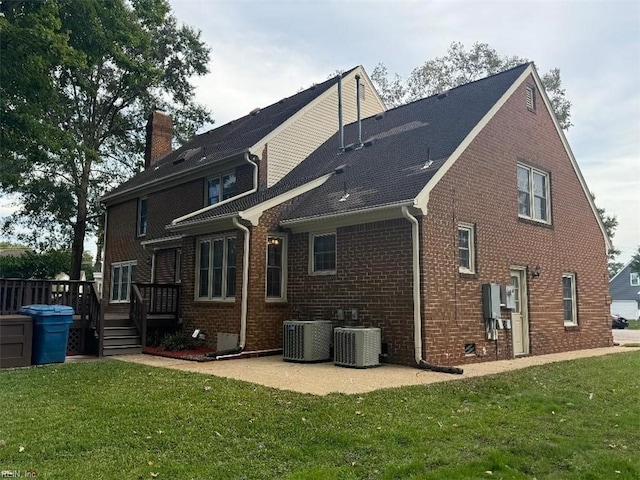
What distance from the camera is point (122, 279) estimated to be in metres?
20.2

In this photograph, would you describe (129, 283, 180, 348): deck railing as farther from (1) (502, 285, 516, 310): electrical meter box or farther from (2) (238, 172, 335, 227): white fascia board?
(1) (502, 285, 516, 310): electrical meter box

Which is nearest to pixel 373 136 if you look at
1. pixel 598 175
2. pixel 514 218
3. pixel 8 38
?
pixel 514 218

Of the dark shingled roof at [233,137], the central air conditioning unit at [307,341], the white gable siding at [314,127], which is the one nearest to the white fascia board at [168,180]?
the dark shingled roof at [233,137]

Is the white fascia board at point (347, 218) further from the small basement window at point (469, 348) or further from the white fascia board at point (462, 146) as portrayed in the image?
the small basement window at point (469, 348)

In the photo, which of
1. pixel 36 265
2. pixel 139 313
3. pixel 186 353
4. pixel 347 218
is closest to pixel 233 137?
pixel 139 313

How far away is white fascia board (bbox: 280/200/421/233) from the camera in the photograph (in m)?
10.2

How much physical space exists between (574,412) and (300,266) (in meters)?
7.19

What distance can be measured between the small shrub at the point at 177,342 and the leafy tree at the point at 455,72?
80.9ft

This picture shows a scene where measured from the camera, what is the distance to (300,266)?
12.3 metres

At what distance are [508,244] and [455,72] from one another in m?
23.4

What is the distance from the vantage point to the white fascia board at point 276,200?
11.8 metres

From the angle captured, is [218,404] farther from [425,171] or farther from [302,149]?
[302,149]

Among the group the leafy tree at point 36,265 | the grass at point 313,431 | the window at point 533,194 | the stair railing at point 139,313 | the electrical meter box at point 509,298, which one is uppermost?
the window at point 533,194

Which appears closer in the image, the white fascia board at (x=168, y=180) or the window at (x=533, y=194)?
the window at (x=533, y=194)
